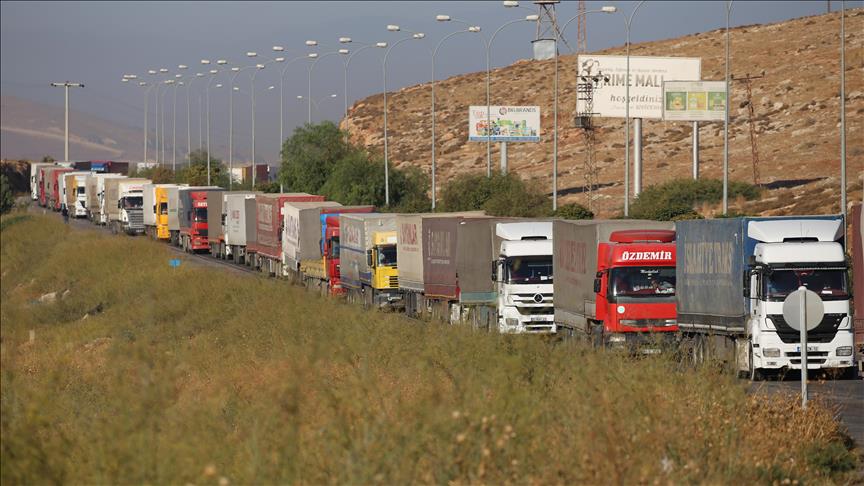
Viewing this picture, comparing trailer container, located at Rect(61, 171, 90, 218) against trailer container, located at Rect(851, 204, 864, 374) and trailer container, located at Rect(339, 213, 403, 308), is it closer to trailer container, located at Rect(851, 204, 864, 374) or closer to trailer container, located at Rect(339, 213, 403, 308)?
trailer container, located at Rect(339, 213, 403, 308)

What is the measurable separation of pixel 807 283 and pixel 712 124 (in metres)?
101

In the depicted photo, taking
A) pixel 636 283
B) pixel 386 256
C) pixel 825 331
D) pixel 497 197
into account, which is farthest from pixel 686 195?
pixel 825 331

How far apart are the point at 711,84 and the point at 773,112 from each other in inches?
1871

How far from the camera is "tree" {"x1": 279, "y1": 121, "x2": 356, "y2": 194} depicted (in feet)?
322

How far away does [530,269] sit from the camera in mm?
35781

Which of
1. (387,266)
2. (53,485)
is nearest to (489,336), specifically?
(53,485)

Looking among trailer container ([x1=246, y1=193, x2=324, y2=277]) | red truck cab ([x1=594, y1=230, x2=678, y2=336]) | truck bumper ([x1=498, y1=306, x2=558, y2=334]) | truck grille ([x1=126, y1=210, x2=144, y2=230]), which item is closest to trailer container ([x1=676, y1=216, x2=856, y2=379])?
red truck cab ([x1=594, y1=230, x2=678, y2=336])

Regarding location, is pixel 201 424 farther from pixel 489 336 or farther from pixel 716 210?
pixel 716 210

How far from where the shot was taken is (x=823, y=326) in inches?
1118

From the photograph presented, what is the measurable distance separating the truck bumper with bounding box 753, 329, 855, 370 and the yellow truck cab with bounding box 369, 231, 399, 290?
58.5ft

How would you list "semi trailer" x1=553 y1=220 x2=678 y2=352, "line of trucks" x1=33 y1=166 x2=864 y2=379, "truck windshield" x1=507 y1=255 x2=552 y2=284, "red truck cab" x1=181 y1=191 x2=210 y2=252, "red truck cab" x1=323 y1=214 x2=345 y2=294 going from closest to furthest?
"line of trucks" x1=33 y1=166 x2=864 y2=379 < "semi trailer" x1=553 y1=220 x2=678 y2=352 < "truck windshield" x1=507 y1=255 x2=552 y2=284 < "red truck cab" x1=323 y1=214 x2=345 y2=294 < "red truck cab" x1=181 y1=191 x2=210 y2=252

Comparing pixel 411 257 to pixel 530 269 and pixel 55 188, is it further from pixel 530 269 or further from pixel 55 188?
pixel 55 188

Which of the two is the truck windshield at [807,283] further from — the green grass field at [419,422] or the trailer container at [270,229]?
the trailer container at [270,229]

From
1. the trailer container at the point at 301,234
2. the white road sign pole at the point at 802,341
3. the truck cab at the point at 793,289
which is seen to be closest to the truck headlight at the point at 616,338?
the truck cab at the point at 793,289
